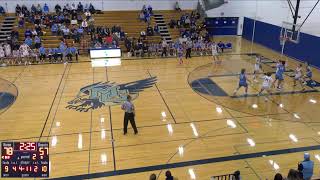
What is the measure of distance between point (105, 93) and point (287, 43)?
49.8ft

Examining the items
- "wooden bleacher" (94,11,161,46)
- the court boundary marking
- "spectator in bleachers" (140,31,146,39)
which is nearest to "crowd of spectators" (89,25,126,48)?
"wooden bleacher" (94,11,161,46)

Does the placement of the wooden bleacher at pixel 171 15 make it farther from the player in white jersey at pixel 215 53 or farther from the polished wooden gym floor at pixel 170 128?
the polished wooden gym floor at pixel 170 128

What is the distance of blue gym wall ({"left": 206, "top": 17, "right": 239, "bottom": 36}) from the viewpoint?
32594mm

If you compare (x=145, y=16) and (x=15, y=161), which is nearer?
(x=15, y=161)

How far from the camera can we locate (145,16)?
28938mm

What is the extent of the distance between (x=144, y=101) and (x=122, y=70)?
5.72 metres

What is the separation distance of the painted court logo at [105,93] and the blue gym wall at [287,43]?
11064mm

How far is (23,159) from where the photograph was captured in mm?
7023

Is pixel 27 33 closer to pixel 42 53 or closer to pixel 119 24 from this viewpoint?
pixel 42 53

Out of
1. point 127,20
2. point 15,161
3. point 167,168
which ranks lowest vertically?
point 167,168

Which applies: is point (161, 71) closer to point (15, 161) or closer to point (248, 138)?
point (248, 138)

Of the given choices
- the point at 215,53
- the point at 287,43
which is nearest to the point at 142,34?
the point at 215,53

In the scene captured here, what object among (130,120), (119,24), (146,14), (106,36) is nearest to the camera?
(130,120)

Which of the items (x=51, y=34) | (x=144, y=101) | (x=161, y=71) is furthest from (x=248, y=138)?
(x=51, y=34)
